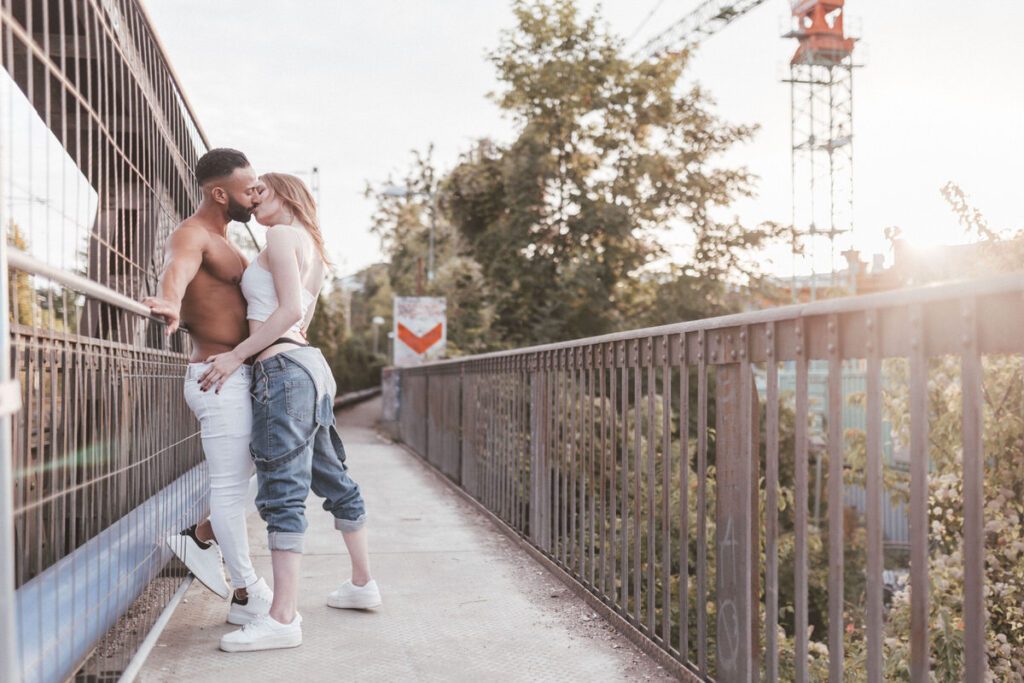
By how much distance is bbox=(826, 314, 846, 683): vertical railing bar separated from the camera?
2.34m

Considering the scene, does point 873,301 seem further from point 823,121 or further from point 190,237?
point 823,121

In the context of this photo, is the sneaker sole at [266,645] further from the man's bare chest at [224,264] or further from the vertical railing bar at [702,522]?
the vertical railing bar at [702,522]

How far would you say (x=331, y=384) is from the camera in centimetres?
375

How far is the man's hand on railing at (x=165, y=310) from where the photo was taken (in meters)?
2.99

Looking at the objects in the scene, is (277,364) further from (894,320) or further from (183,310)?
(894,320)

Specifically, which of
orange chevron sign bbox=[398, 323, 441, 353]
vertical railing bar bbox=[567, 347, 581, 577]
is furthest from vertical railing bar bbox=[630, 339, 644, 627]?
orange chevron sign bbox=[398, 323, 441, 353]

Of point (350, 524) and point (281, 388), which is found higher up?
point (281, 388)

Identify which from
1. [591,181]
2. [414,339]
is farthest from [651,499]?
[591,181]

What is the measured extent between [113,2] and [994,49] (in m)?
18.6

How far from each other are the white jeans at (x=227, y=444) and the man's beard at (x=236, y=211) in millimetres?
569

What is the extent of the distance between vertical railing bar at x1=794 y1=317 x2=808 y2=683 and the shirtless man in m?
1.86

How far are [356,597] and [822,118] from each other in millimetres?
43303

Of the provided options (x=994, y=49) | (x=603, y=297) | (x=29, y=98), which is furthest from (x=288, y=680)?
(x=603, y=297)

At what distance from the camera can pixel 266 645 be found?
341 cm
